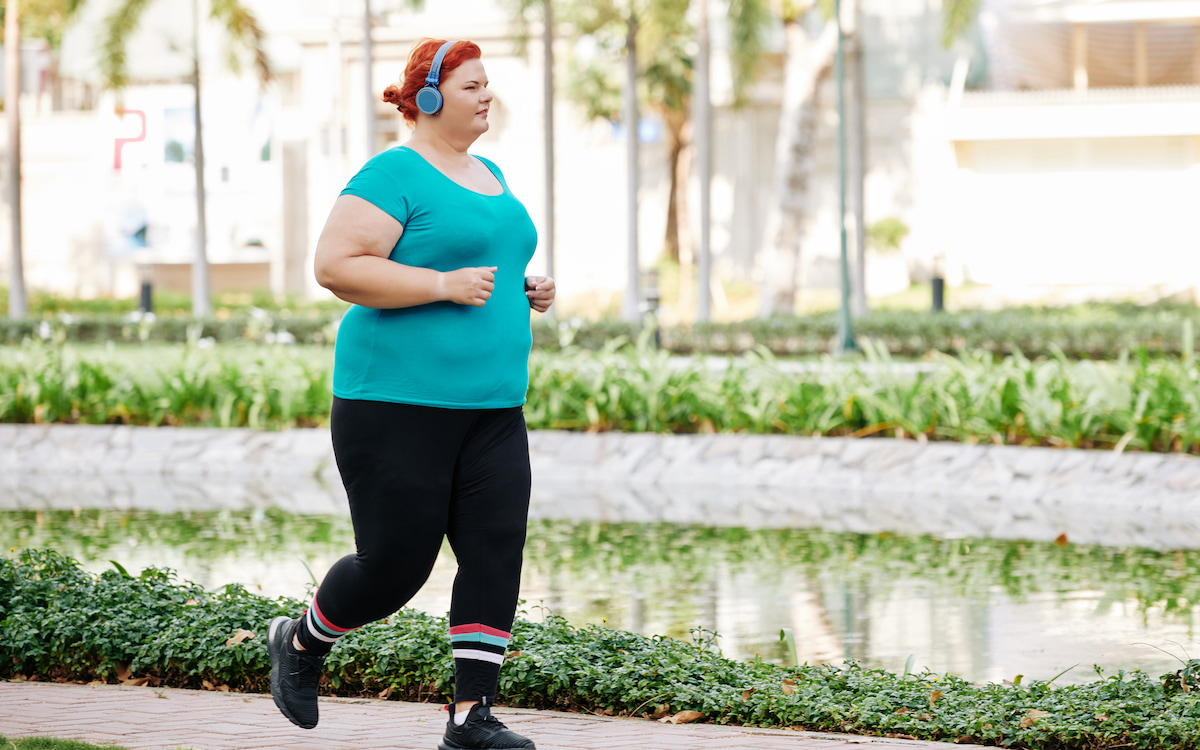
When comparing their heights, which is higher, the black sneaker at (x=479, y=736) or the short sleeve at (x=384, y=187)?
the short sleeve at (x=384, y=187)

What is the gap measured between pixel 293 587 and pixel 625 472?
4843 millimetres

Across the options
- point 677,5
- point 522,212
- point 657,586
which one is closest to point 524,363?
point 522,212

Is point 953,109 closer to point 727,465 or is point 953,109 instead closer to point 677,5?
point 677,5

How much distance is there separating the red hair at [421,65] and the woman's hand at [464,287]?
0.55 metres

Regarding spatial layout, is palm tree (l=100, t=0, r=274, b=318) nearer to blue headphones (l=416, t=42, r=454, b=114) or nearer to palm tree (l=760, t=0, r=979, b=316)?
palm tree (l=760, t=0, r=979, b=316)

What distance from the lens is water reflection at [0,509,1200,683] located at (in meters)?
6.21

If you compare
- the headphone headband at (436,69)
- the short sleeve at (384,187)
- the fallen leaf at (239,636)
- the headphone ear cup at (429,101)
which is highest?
the headphone headband at (436,69)

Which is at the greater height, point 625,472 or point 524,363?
point 524,363

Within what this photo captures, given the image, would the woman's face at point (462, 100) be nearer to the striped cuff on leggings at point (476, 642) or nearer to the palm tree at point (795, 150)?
the striped cuff on leggings at point (476, 642)

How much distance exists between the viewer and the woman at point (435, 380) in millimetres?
3846

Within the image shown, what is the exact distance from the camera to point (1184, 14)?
32000 mm

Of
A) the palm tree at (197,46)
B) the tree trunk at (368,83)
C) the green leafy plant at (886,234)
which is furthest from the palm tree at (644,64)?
the green leafy plant at (886,234)

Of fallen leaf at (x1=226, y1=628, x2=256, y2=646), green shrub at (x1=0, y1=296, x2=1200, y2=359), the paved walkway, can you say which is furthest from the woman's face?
green shrub at (x1=0, y1=296, x2=1200, y2=359)

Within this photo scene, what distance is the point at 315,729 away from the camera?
14.0 feet
